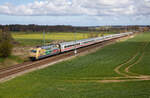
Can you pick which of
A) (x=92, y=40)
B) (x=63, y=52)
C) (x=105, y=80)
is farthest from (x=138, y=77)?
(x=92, y=40)

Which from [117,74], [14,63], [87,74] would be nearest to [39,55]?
[14,63]

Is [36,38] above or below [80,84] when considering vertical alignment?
above

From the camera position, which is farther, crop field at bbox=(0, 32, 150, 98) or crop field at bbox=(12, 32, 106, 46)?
crop field at bbox=(12, 32, 106, 46)

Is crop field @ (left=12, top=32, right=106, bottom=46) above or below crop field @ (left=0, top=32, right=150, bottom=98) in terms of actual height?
above

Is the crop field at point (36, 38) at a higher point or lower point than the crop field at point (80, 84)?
higher

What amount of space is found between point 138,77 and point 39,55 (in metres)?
23.7

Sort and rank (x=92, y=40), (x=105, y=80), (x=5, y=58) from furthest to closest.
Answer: (x=92, y=40)
(x=5, y=58)
(x=105, y=80)

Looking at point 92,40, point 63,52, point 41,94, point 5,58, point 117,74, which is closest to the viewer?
point 41,94

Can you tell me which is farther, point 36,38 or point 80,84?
point 36,38

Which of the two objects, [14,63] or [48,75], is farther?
[14,63]

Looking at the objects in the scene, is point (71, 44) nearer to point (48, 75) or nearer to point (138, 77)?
point (48, 75)

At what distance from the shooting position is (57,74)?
1127 inches

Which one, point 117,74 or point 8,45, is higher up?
point 8,45

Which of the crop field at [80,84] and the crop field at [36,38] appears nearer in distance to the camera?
the crop field at [80,84]
